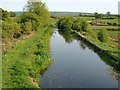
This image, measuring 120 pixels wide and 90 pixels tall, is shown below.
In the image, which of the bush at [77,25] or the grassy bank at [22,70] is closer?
the grassy bank at [22,70]

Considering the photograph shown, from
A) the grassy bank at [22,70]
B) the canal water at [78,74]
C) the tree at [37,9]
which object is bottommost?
the canal water at [78,74]

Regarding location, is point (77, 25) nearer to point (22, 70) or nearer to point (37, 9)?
point (37, 9)

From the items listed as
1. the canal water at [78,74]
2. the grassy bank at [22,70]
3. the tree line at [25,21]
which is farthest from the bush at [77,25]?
the grassy bank at [22,70]

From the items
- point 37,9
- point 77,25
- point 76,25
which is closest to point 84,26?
point 77,25

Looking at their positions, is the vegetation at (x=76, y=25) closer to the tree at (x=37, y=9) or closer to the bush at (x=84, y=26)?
the bush at (x=84, y=26)

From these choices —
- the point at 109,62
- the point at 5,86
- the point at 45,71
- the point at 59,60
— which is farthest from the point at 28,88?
the point at 109,62

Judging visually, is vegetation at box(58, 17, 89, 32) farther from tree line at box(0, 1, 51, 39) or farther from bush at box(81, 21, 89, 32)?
tree line at box(0, 1, 51, 39)

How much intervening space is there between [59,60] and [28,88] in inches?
402

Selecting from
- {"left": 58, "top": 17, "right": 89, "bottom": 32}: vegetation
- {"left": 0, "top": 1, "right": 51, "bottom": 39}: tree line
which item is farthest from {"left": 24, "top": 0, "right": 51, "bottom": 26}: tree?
{"left": 58, "top": 17, "right": 89, "bottom": 32}: vegetation

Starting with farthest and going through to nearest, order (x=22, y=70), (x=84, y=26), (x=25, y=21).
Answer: (x=84, y=26) < (x=25, y=21) < (x=22, y=70)

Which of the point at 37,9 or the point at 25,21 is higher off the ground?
the point at 37,9

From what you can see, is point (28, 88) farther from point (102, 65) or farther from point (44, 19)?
point (44, 19)

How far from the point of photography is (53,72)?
1723cm

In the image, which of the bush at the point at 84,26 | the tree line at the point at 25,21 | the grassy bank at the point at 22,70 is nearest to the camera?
the grassy bank at the point at 22,70
